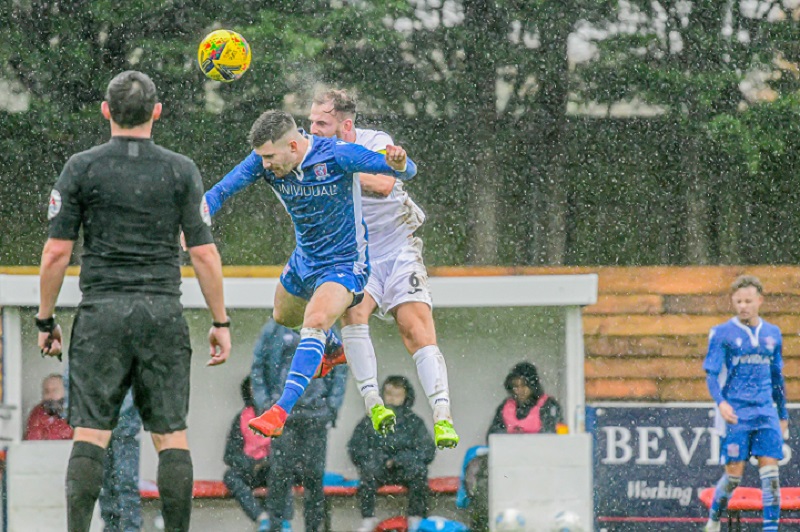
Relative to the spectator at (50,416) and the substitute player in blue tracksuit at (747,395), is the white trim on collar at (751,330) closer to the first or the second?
the substitute player in blue tracksuit at (747,395)

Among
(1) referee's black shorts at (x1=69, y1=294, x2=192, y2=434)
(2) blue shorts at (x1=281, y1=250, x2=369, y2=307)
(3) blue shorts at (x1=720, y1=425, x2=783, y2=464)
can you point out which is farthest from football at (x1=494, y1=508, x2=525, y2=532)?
(1) referee's black shorts at (x1=69, y1=294, x2=192, y2=434)

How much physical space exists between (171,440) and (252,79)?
949 centimetres

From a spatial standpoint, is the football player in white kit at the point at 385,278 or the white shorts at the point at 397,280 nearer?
the football player in white kit at the point at 385,278

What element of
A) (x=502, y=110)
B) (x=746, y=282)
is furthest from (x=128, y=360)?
(x=502, y=110)

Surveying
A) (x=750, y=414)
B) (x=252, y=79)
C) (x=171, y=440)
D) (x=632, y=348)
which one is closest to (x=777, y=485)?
(x=750, y=414)

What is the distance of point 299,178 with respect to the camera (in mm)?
6266

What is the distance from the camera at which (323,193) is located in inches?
248

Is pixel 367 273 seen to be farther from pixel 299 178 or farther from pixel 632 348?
pixel 632 348

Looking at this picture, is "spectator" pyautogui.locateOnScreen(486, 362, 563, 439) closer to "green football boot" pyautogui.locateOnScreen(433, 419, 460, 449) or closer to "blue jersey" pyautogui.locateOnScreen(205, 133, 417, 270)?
"green football boot" pyautogui.locateOnScreen(433, 419, 460, 449)

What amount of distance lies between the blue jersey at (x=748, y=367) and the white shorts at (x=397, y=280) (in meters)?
3.63

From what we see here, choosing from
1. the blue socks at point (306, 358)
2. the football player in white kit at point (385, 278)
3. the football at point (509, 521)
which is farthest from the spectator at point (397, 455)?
the blue socks at point (306, 358)

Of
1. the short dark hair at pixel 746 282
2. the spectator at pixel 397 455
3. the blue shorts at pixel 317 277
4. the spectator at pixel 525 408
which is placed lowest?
the spectator at pixel 397 455

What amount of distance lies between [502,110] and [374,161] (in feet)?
29.2

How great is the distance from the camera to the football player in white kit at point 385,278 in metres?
6.56
